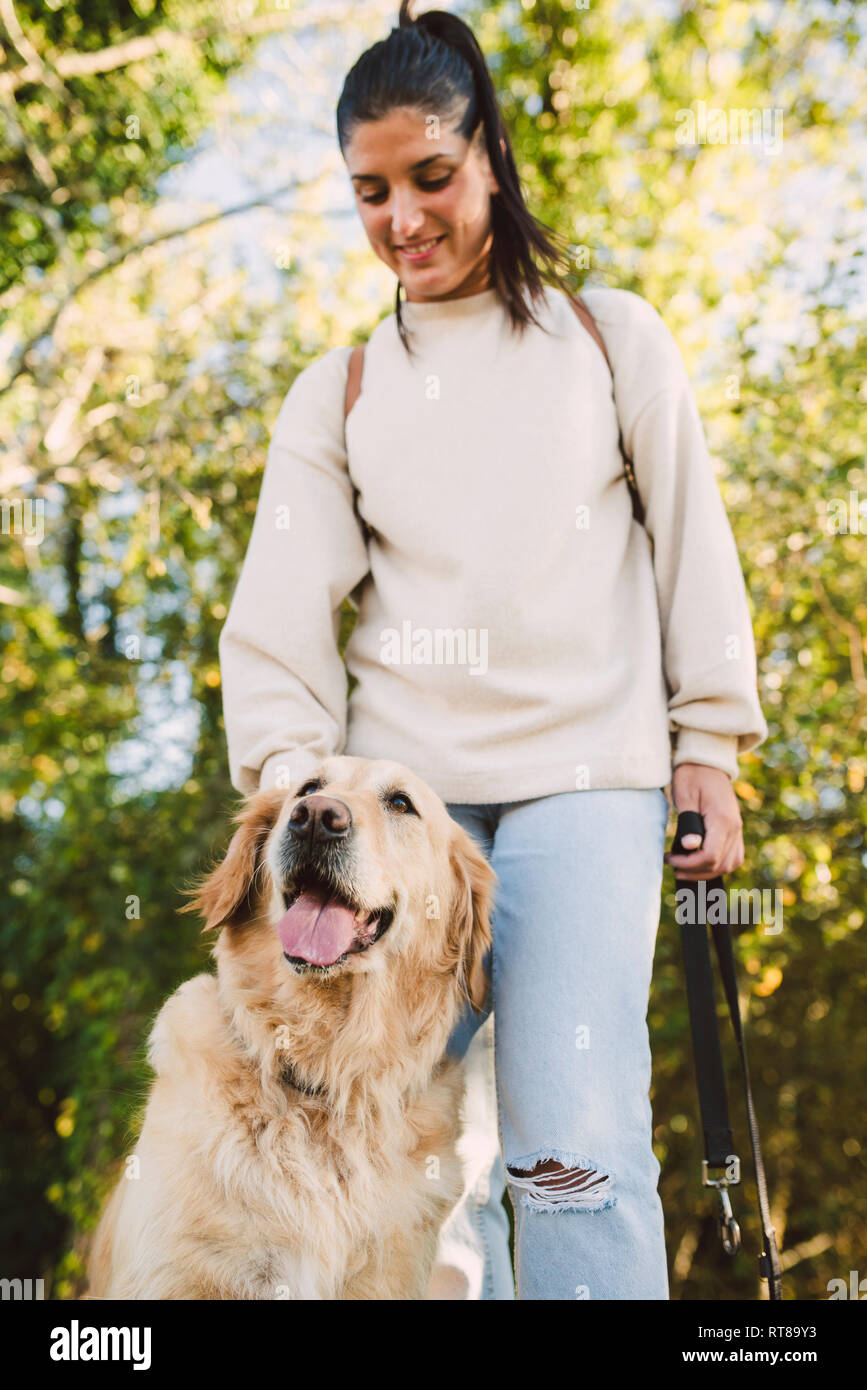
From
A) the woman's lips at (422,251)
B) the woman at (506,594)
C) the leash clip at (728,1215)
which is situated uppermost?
the woman's lips at (422,251)

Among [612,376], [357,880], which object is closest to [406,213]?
[612,376]

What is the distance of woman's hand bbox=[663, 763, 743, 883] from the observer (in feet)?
6.19

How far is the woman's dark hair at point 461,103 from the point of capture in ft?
6.36

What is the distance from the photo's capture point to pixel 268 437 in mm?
4145

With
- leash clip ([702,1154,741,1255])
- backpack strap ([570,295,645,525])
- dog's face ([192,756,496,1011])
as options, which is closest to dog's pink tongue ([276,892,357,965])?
dog's face ([192,756,496,1011])

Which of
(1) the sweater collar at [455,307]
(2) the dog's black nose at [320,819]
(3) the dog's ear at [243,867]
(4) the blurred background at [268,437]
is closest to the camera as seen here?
(2) the dog's black nose at [320,819]

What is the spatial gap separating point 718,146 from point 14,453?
11.2 feet

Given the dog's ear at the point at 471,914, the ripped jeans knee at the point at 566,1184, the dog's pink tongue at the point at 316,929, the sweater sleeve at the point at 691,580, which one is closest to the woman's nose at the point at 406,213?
the sweater sleeve at the point at 691,580

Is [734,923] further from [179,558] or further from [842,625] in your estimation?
[179,558]

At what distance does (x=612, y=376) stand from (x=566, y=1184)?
147 cm

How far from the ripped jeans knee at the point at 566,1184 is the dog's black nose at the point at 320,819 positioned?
62 cm

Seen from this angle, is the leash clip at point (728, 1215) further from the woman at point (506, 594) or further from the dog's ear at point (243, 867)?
the dog's ear at point (243, 867)

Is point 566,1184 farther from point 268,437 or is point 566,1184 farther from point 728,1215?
point 268,437

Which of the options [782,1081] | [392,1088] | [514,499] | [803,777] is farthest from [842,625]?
[392,1088]
